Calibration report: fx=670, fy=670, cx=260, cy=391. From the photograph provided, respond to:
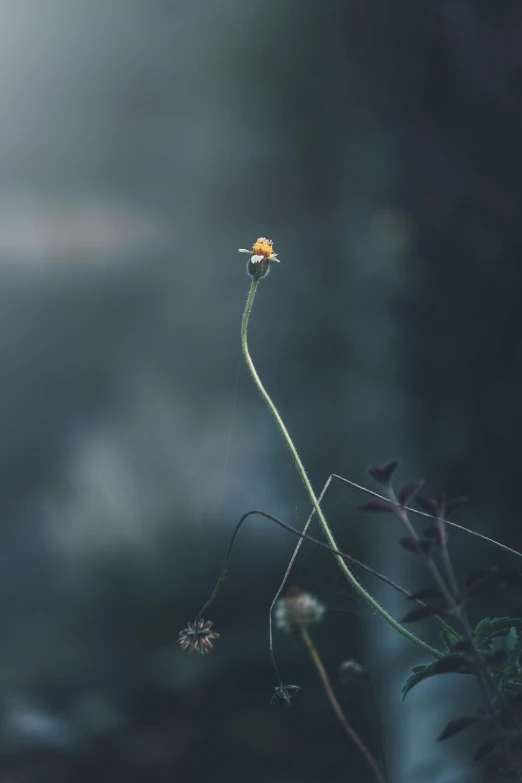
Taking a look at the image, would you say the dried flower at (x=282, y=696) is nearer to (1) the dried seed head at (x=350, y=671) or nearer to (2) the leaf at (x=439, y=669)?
(2) the leaf at (x=439, y=669)

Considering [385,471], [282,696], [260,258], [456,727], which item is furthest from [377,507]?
[260,258]

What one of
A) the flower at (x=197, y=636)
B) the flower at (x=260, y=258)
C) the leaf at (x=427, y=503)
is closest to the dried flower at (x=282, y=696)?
the flower at (x=197, y=636)

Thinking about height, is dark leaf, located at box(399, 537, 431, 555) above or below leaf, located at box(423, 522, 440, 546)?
below

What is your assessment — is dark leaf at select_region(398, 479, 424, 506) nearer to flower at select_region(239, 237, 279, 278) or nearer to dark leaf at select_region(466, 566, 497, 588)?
dark leaf at select_region(466, 566, 497, 588)

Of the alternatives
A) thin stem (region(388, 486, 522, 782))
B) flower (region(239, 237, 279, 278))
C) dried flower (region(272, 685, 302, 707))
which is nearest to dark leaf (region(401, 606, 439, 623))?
thin stem (region(388, 486, 522, 782))

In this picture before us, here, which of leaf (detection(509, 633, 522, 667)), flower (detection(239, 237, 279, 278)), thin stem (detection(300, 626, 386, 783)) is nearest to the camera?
thin stem (detection(300, 626, 386, 783))

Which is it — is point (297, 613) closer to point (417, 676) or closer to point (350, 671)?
point (350, 671)

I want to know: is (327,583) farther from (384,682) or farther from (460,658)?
(460,658)

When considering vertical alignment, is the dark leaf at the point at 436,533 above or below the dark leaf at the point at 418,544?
above
